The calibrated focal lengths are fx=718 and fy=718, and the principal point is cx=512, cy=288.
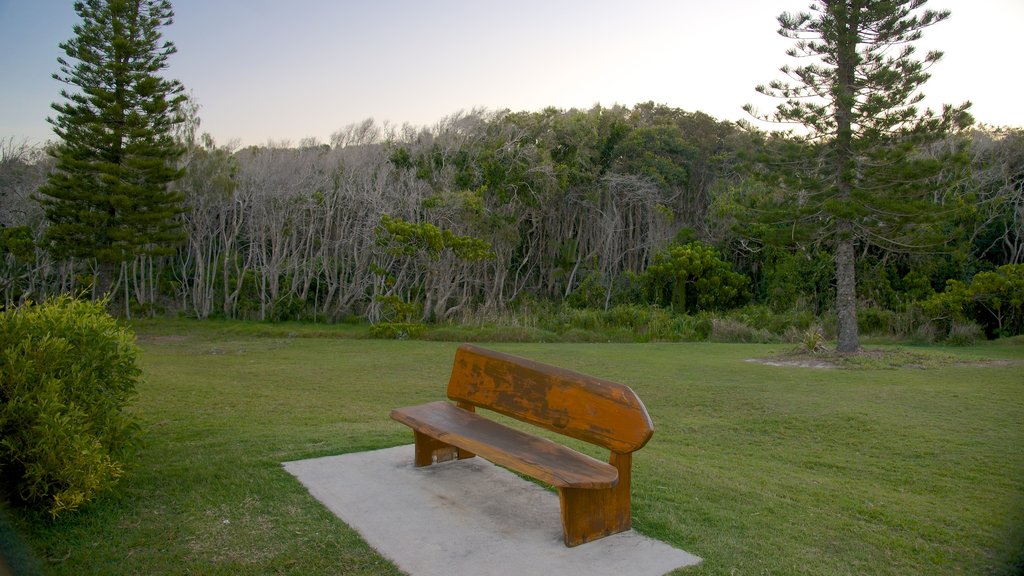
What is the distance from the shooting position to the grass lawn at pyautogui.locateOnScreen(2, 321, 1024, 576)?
3133mm

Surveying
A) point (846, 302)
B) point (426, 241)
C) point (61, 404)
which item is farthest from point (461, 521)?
point (426, 241)

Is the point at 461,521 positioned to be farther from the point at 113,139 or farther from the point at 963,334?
the point at 113,139

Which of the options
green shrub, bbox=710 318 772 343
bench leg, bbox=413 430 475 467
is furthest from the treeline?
bench leg, bbox=413 430 475 467

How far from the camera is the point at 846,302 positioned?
11.7 metres

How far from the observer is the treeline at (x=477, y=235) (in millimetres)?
18250

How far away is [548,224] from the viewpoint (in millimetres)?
24047

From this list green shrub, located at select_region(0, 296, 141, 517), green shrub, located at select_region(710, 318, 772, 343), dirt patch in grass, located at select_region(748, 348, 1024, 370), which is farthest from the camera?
green shrub, located at select_region(710, 318, 772, 343)

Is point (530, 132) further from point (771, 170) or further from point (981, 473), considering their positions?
point (981, 473)

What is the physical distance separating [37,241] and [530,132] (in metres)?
14.2

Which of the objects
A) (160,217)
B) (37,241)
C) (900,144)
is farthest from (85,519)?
(37,241)

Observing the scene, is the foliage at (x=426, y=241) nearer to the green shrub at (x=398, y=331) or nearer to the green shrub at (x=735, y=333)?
the green shrub at (x=398, y=331)

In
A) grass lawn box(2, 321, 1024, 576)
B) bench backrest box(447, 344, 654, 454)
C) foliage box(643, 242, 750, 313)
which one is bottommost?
grass lawn box(2, 321, 1024, 576)

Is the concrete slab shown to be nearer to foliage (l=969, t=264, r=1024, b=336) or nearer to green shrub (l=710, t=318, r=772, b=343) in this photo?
green shrub (l=710, t=318, r=772, b=343)

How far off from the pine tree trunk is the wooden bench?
916 cm
